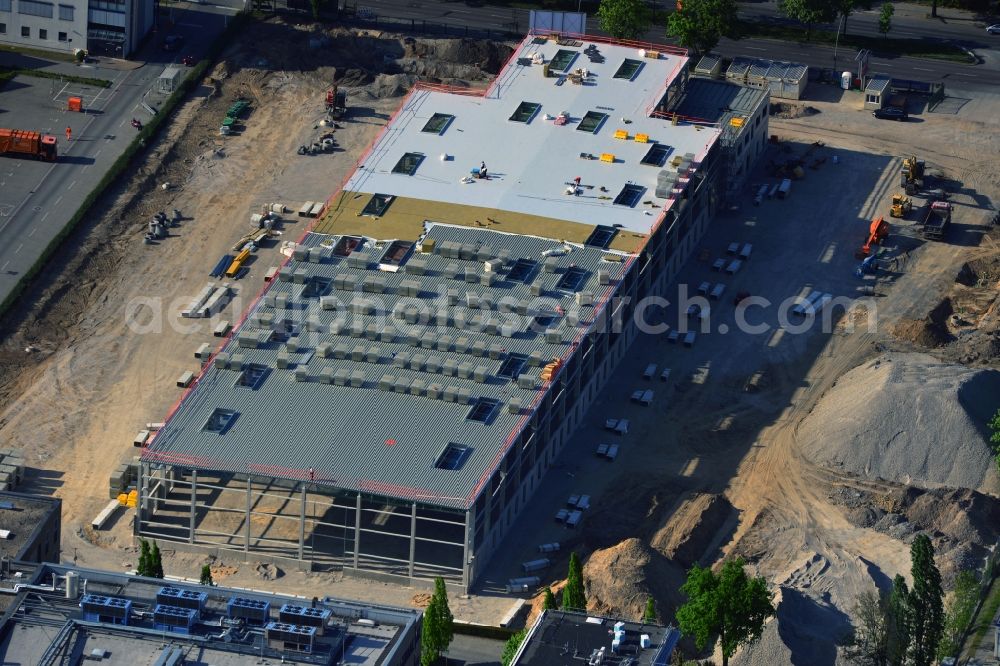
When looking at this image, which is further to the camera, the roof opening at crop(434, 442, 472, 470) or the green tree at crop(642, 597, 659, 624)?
the roof opening at crop(434, 442, 472, 470)

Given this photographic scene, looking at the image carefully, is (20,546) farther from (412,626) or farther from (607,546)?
(607,546)

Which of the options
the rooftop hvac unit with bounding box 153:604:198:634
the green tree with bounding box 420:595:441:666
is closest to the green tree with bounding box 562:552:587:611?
the green tree with bounding box 420:595:441:666

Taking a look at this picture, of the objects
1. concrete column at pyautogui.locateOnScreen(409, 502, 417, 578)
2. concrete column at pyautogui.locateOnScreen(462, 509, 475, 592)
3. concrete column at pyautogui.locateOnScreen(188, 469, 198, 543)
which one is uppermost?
concrete column at pyautogui.locateOnScreen(188, 469, 198, 543)

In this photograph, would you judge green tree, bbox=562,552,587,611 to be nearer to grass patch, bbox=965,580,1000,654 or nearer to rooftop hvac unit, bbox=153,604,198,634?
grass patch, bbox=965,580,1000,654

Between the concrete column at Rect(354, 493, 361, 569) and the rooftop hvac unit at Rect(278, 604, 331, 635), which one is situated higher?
the concrete column at Rect(354, 493, 361, 569)

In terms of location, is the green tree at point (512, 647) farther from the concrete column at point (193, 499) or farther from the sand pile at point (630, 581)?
the concrete column at point (193, 499)

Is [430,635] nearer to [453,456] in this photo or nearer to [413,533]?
[413,533]

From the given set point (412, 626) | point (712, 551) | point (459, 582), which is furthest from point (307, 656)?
point (712, 551)

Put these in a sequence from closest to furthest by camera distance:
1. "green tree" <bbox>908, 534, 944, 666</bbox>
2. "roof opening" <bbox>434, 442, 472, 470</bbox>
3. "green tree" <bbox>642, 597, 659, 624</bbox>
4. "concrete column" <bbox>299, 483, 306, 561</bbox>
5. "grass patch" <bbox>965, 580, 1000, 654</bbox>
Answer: "green tree" <bbox>908, 534, 944, 666</bbox> → "green tree" <bbox>642, 597, 659, 624</bbox> → "grass patch" <bbox>965, 580, 1000, 654</bbox> → "concrete column" <bbox>299, 483, 306, 561</bbox> → "roof opening" <bbox>434, 442, 472, 470</bbox>

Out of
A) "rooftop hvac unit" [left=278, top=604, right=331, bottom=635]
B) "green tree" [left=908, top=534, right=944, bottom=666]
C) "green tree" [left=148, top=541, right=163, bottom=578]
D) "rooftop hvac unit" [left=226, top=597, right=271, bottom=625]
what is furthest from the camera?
"green tree" [left=148, top=541, right=163, bottom=578]
